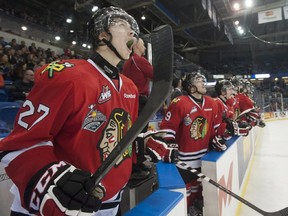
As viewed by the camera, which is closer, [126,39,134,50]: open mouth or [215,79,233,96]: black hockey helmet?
[126,39,134,50]: open mouth

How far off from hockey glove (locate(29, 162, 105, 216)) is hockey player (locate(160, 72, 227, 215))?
5.05 ft

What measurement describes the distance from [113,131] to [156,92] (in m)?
0.34

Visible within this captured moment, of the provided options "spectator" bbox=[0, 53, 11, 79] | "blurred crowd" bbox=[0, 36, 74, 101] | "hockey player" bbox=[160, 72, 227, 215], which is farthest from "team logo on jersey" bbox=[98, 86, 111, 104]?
"spectator" bbox=[0, 53, 11, 79]

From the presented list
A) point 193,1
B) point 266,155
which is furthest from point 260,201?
point 193,1

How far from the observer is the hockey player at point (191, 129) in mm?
2178

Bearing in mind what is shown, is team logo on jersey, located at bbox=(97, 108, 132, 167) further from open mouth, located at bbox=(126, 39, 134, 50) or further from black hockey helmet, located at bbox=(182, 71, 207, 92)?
black hockey helmet, located at bbox=(182, 71, 207, 92)

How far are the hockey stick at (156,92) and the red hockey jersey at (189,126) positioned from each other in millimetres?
1552

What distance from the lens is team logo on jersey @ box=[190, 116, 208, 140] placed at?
2.20m

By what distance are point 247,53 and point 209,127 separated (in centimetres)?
1887

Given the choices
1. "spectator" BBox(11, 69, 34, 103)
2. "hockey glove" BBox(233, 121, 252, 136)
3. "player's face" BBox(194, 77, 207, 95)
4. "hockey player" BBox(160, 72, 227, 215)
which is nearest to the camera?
"hockey player" BBox(160, 72, 227, 215)

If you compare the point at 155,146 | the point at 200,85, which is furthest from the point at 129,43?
the point at 200,85

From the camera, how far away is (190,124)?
2.19 metres

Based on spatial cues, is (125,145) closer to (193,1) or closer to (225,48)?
(193,1)

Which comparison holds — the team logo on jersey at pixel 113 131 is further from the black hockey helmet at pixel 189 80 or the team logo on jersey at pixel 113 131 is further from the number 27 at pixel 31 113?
the black hockey helmet at pixel 189 80
